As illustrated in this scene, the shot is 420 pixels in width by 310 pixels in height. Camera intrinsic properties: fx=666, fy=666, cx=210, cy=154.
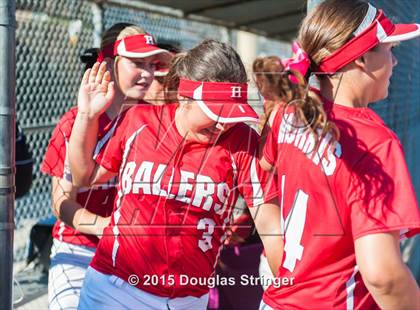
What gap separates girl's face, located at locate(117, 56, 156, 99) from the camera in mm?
3615

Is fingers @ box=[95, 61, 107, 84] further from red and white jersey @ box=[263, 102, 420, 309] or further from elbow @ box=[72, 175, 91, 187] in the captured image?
red and white jersey @ box=[263, 102, 420, 309]

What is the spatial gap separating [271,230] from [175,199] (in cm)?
43

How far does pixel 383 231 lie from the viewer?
6.49 ft

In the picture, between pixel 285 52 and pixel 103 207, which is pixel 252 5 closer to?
pixel 103 207

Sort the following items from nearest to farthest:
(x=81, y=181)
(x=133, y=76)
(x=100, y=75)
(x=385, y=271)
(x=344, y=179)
→ 1. (x=385, y=271)
2. (x=344, y=179)
3. (x=100, y=75)
4. (x=81, y=181)
5. (x=133, y=76)

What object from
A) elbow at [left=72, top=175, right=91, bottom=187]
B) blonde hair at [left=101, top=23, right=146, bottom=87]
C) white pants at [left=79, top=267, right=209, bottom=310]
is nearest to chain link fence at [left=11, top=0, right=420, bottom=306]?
blonde hair at [left=101, top=23, right=146, bottom=87]

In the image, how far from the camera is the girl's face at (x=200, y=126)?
2.79 m

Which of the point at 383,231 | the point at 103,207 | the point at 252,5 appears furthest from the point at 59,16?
the point at 383,231

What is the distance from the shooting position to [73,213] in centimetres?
339

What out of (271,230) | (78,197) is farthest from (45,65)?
(271,230)

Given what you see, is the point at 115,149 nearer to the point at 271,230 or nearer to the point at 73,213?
the point at 73,213

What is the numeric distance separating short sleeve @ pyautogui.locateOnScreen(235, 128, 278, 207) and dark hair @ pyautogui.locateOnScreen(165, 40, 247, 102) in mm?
287

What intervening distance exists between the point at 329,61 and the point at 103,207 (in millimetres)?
1758

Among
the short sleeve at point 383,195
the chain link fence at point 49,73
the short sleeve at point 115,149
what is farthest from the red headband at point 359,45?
the chain link fence at point 49,73
